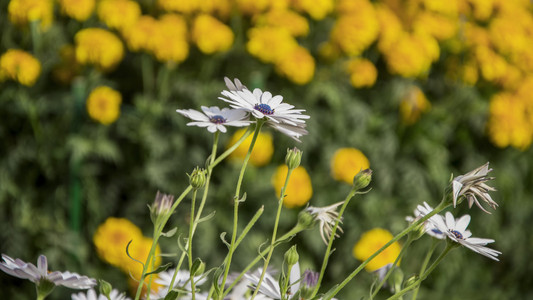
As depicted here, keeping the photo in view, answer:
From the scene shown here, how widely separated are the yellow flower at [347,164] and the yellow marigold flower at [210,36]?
0.48 meters

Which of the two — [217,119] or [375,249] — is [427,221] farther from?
[375,249]

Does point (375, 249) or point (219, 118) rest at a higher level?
point (219, 118)

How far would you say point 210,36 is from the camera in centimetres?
195

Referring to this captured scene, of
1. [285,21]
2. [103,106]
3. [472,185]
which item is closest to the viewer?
[472,185]

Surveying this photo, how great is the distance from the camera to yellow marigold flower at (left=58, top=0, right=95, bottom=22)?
6.25 ft

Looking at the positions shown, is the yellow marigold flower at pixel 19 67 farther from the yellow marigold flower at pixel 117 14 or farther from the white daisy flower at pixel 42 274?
the white daisy flower at pixel 42 274

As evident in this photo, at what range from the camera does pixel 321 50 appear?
88.1 inches

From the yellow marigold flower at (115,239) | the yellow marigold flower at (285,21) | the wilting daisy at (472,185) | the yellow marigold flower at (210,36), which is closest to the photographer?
the wilting daisy at (472,185)

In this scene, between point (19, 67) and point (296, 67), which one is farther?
point (296, 67)

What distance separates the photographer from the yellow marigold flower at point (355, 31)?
2.13 meters

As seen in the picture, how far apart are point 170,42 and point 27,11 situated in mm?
411

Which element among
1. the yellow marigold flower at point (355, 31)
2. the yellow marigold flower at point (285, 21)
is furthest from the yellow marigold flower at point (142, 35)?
the yellow marigold flower at point (355, 31)

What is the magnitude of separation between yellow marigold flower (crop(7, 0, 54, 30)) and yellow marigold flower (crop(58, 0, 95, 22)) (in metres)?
0.05

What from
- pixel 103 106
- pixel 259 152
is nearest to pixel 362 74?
pixel 259 152
